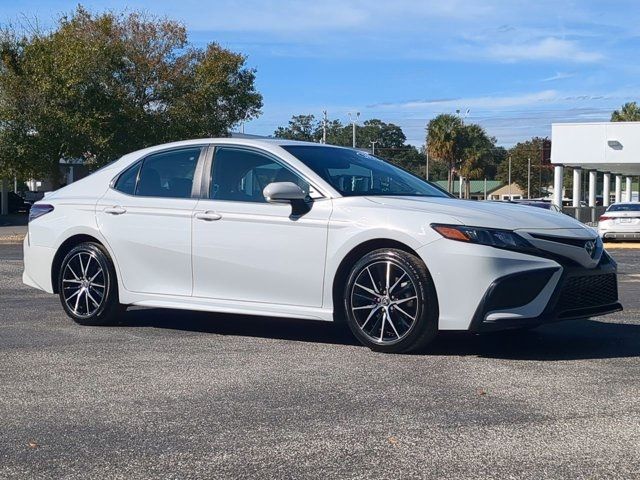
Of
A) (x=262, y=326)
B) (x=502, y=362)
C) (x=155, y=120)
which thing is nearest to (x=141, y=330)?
(x=262, y=326)

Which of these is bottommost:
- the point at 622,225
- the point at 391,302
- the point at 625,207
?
the point at 622,225

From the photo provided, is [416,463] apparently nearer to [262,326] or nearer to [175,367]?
[175,367]

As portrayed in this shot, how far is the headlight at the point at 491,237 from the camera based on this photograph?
20.6 feet

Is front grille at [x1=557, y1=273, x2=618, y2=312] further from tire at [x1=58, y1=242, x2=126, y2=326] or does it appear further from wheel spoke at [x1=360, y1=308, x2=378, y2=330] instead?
tire at [x1=58, y1=242, x2=126, y2=326]

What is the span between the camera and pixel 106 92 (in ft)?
103

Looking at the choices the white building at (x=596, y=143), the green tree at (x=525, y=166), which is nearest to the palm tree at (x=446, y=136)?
the white building at (x=596, y=143)

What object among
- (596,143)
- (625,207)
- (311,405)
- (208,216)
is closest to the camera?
(311,405)

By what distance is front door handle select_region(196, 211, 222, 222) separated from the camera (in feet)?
24.1

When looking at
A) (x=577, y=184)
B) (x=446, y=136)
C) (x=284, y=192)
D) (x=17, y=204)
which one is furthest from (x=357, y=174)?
(x=446, y=136)

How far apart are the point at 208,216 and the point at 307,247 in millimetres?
→ 942

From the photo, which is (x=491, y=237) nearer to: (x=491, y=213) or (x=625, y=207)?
(x=491, y=213)

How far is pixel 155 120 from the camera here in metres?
35.8

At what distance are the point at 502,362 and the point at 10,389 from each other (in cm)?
317

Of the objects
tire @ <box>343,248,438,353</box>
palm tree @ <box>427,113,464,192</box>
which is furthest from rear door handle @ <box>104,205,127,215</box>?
palm tree @ <box>427,113,464,192</box>
